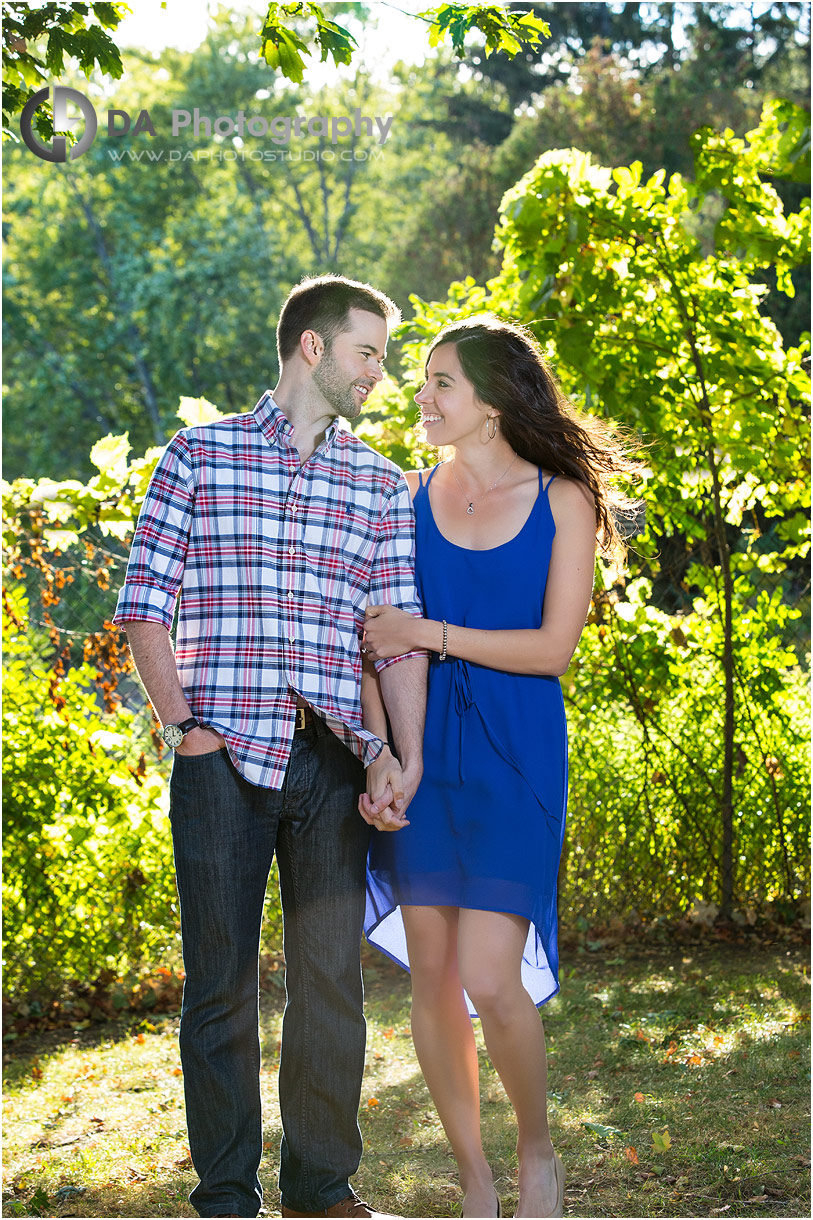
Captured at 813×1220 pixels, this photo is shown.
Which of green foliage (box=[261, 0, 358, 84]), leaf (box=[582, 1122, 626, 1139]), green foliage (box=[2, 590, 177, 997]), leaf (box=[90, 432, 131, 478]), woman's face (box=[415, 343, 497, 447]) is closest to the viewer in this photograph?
woman's face (box=[415, 343, 497, 447])

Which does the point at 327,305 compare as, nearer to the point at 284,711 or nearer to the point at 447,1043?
the point at 284,711

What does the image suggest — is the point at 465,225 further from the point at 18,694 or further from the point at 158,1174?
the point at 158,1174

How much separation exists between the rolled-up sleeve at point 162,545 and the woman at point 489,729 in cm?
48

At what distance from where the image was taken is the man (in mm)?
2322

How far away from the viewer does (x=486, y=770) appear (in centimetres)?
255

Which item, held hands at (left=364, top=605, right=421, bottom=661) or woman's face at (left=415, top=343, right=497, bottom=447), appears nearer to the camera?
held hands at (left=364, top=605, right=421, bottom=661)

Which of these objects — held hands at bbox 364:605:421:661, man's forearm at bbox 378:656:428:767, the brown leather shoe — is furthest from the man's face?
the brown leather shoe

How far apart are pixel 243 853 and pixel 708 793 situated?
10.2 feet

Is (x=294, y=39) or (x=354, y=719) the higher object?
(x=294, y=39)

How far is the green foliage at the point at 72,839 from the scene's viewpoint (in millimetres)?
4355

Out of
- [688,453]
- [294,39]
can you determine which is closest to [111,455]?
[294,39]

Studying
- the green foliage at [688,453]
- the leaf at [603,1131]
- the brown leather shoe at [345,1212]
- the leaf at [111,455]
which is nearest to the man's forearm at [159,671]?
the brown leather shoe at [345,1212]

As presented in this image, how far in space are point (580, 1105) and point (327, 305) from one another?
8.11 feet

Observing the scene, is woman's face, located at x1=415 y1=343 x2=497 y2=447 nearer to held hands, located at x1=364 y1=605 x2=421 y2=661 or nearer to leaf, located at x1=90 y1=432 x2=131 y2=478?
held hands, located at x1=364 y1=605 x2=421 y2=661
